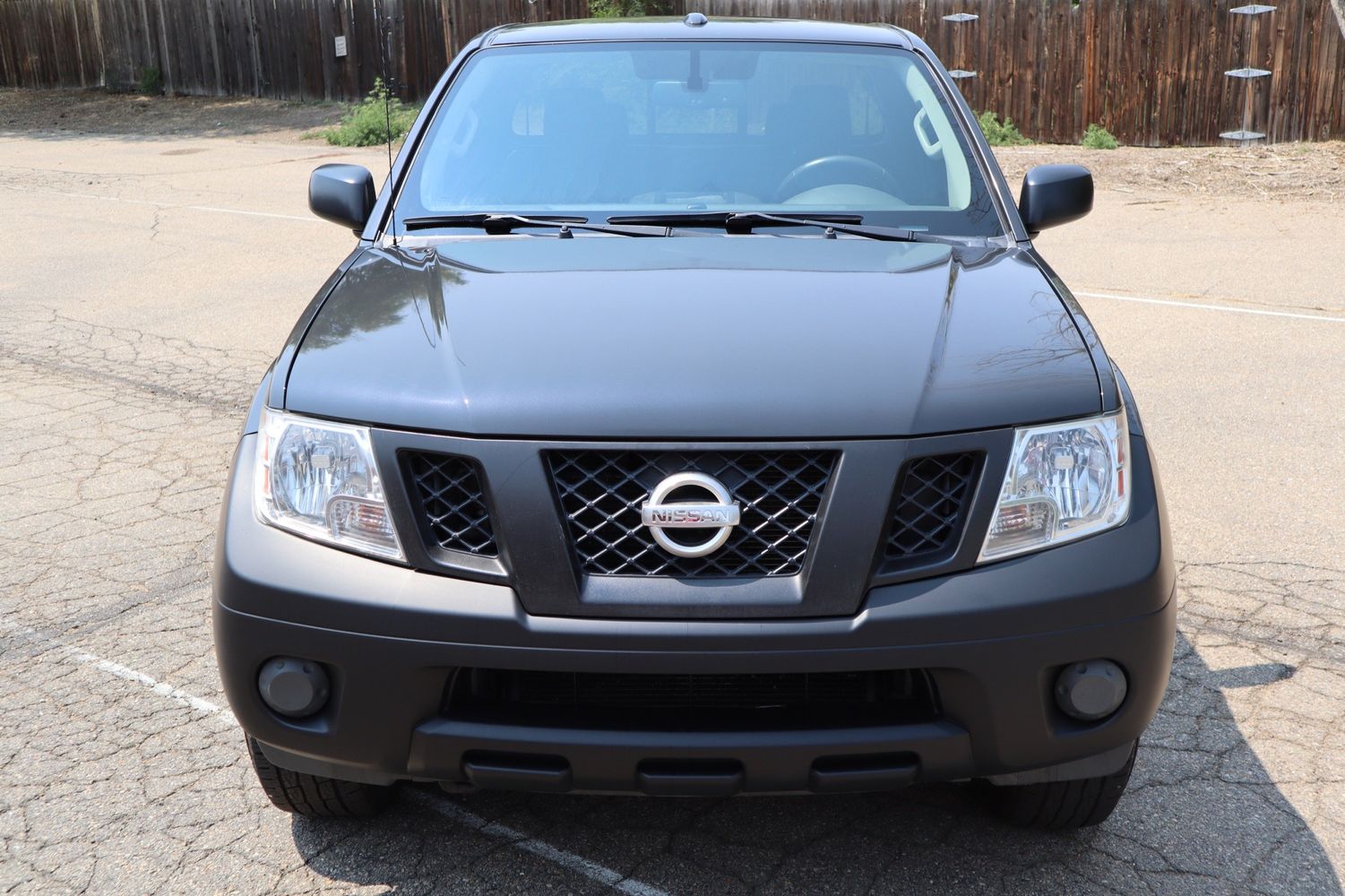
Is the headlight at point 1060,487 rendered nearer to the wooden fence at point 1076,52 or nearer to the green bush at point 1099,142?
the green bush at point 1099,142

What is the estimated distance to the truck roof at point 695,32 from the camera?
161 inches

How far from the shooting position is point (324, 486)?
2443mm

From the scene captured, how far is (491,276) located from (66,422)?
403 centimetres

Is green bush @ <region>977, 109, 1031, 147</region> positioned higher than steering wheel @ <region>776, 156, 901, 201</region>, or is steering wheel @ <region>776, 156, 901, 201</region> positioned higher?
steering wheel @ <region>776, 156, 901, 201</region>

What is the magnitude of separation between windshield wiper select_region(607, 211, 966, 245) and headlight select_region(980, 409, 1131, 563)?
1007 millimetres

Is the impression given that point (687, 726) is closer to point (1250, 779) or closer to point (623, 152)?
point (1250, 779)

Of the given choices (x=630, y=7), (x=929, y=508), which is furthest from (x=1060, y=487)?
(x=630, y=7)

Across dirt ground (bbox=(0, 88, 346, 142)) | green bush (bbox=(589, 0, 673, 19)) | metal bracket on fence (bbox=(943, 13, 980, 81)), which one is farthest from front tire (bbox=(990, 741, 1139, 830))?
dirt ground (bbox=(0, 88, 346, 142))

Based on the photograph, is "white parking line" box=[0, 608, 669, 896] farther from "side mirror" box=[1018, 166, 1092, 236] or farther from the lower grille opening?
"side mirror" box=[1018, 166, 1092, 236]

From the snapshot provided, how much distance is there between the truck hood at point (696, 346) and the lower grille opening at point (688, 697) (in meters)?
0.45

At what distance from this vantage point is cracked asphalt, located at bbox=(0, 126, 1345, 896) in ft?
9.19

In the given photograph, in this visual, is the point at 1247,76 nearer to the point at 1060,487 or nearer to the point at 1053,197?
the point at 1053,197

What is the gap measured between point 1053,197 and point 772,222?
839 mm

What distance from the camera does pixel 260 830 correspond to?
295cm
